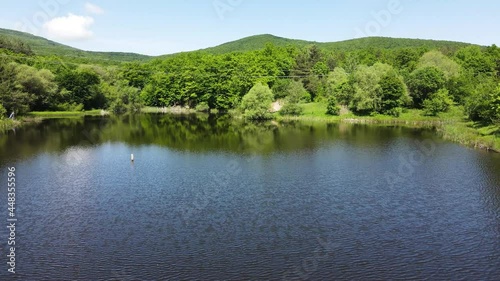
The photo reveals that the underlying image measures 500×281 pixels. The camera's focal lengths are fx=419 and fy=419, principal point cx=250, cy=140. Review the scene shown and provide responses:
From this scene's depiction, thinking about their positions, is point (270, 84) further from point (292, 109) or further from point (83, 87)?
point (83, 87)

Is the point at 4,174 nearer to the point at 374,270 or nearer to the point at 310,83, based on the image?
the point at 374,270

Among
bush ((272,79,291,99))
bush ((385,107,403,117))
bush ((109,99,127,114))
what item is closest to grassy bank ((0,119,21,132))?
bush ((109,99,127,114))

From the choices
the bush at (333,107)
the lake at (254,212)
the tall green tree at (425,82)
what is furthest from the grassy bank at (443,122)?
the tall green tree at (425,82)

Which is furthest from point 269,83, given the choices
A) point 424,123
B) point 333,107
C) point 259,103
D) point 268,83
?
point 424,123

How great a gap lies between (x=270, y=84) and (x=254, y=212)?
→ 88.2m

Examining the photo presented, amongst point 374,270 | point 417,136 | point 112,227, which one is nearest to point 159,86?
point 417,136

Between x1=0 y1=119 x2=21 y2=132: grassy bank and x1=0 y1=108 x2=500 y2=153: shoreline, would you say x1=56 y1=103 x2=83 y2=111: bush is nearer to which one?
x1=0 y1=108 x2=500 y2=153: shoreline

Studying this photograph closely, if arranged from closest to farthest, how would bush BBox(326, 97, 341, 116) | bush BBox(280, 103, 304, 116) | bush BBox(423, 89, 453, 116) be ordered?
bush BBox(423, 89, 453, 116)
bush BBox(326, 97, 341, 116)
bush BBox(280, 103, 304, 116)

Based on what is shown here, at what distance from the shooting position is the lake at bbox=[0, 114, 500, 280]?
21.2m

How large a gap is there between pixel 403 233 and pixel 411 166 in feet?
62.8

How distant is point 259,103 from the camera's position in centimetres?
8950

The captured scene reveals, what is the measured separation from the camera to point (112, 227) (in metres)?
26.2

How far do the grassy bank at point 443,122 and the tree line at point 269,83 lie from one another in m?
1.91

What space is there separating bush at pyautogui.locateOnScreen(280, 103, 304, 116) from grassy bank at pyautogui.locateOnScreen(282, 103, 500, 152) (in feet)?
4.25
